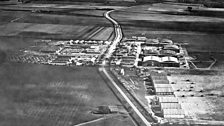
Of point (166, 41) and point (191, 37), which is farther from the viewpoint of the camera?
point (191, 37)

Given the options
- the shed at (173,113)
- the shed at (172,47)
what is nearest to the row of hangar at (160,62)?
the shed at (172,47)

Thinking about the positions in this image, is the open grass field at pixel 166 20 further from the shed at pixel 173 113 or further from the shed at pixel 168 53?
the shed at pixel 173 113

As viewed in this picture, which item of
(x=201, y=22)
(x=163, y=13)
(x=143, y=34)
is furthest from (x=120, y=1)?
(x=143, y=34)

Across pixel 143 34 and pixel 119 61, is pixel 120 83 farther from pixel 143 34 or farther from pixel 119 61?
pixel 143 34

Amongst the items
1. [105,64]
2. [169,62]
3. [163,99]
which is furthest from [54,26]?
[163,99]

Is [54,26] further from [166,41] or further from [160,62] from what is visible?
[160,62]

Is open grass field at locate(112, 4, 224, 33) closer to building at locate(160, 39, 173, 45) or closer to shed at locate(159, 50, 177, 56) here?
building at locate(160, 39, 173, 45)
